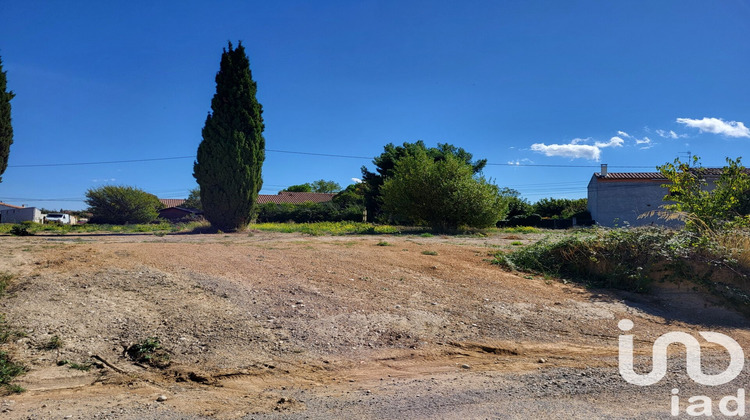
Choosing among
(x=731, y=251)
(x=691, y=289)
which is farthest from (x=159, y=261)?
(x=731, y=251)

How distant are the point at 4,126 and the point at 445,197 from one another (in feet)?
58.9

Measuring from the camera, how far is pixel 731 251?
8070mm

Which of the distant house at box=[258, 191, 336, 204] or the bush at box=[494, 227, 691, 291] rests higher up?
the distant house at box=[258, 191, 336, 204]

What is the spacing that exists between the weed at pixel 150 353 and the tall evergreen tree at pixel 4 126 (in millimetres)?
14818

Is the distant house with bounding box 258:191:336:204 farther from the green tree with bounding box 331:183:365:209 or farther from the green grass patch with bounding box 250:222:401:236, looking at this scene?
the green grass patch with bounding box 250:222:401:236

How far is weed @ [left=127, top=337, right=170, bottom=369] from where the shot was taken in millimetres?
4609

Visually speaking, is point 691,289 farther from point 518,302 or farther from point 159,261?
point 159,261

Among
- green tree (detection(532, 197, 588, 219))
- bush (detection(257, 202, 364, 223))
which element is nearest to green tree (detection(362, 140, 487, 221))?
bush (detection(257, 202, 364, 223))

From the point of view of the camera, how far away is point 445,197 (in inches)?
936

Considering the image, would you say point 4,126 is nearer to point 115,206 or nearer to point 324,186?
point 115,206

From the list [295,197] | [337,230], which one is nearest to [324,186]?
[295,197]
